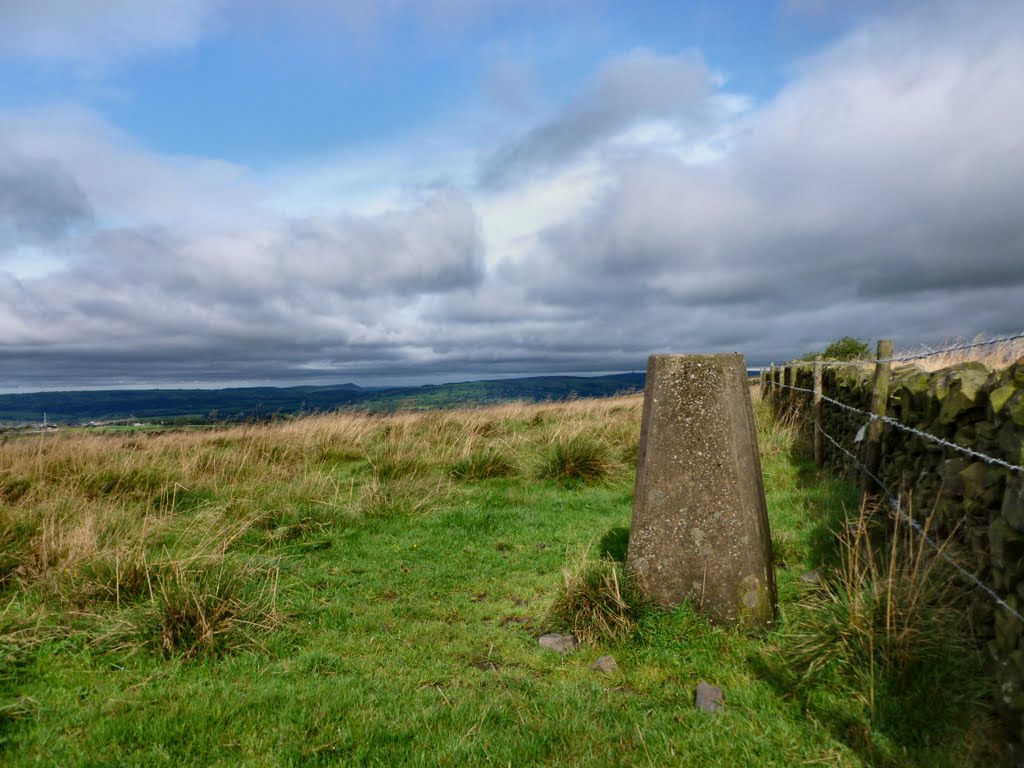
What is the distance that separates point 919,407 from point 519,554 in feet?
12.3

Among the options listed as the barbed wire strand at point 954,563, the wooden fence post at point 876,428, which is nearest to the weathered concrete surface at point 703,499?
the barbed wire strand at point 954,563

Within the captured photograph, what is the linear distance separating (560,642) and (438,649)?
2.75 ft

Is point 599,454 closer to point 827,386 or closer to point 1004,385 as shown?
point 827,386

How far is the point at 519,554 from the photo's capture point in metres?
6.14

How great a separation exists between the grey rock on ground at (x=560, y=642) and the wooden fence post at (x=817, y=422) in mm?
6048

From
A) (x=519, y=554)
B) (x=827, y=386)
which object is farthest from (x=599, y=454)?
(x=827, y=386)

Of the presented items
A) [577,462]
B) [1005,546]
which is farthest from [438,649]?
[577,462]

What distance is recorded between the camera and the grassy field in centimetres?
294

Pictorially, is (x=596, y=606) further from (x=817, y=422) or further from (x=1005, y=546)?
(x=817, y=422)

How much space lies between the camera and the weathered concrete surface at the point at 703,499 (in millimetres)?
4066

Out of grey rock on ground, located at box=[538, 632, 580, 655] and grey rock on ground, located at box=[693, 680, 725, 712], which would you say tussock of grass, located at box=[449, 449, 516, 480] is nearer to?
grey rock on ground, located at box=[538, 632, 580, 655]

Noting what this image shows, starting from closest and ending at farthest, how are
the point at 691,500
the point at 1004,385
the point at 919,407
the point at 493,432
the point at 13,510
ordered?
the point at 1004,385, the point at 691,500, the point at 919,407, the point at 13,510, the point at 493,432

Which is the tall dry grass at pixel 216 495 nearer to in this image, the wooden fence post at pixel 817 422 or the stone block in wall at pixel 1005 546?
the wooden fence post at pixel 817 422

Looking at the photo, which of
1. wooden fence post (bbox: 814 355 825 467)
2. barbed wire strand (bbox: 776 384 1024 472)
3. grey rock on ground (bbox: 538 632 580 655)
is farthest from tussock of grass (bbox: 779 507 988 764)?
wooden fence post (bbox: 814 355 825 467)
